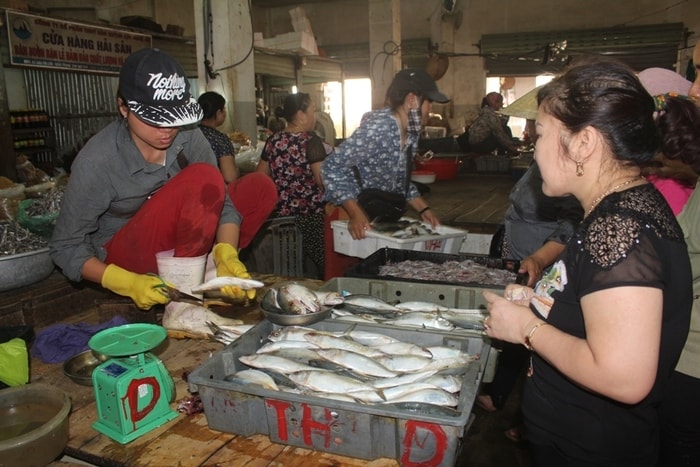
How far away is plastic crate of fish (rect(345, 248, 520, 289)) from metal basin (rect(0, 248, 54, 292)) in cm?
178

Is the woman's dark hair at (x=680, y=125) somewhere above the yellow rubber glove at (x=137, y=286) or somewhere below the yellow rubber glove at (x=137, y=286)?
above

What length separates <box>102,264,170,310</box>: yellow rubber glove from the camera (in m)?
2.62

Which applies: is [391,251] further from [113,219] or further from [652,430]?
[652,430]

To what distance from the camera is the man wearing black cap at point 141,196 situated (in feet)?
8.86

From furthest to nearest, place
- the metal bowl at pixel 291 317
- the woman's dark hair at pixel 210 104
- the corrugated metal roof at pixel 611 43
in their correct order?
the corrugated metal roof at pixel 611 43
the woman's dark hair at pixel 210 104
the metal bowl at pixel 291 317

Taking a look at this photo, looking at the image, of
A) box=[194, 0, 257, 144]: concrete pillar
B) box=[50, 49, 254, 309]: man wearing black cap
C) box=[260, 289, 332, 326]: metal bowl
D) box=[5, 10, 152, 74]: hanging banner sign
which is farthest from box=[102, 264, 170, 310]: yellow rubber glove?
box=[5, 10, 152, 74]: hanging banner sign

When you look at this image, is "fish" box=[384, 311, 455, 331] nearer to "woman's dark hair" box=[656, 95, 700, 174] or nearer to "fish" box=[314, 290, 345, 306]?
"fish" box=[314, 290, 345, 306]

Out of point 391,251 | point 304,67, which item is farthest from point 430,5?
point 391,251

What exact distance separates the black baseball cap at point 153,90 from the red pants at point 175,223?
15.2 inches

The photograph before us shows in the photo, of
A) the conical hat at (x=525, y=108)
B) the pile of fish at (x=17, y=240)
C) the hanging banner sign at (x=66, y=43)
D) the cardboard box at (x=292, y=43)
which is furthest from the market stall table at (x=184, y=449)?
the cardboard box at (x=292, y=43)

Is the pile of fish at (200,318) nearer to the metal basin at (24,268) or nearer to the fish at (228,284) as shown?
the fish at (228,284)

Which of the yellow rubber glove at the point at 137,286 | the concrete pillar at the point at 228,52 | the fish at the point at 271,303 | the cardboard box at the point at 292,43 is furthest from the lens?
the cardboard box at the point at 292,43

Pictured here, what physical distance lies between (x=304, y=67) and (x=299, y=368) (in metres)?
10.6

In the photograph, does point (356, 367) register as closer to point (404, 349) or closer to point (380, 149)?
point (404, 349)
